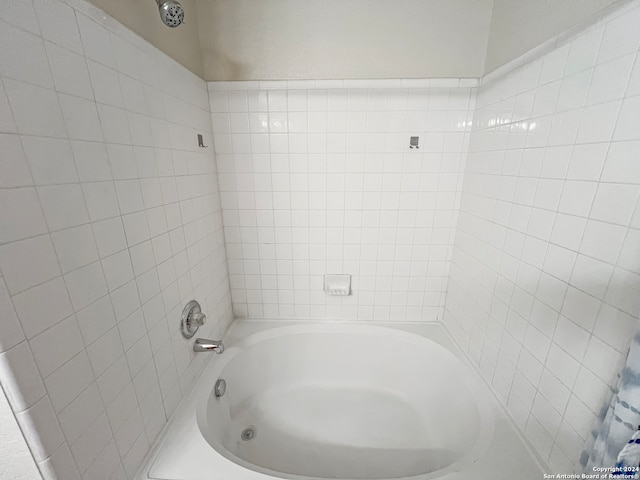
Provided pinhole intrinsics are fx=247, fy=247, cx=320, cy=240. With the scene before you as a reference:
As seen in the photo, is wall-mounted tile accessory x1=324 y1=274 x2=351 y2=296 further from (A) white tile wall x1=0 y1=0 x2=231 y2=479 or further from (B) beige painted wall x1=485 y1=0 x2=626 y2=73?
(B) beige painted wall x1=485 y1=0 x2=626 y2=73

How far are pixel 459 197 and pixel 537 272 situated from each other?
0.68 metres

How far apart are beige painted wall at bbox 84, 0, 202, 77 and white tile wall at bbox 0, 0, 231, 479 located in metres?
0.05

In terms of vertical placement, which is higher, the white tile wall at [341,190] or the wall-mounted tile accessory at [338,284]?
the white tile wall at [341,190]

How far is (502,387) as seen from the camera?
107 cm

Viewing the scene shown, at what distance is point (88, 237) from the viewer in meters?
0.65

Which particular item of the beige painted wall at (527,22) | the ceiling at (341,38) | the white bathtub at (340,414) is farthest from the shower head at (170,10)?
the white bathtub at (340,414)

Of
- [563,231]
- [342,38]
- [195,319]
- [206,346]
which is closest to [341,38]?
[342,38]

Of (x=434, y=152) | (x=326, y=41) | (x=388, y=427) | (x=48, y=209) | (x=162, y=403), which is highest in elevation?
(x=326, y=41)

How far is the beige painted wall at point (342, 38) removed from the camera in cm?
120

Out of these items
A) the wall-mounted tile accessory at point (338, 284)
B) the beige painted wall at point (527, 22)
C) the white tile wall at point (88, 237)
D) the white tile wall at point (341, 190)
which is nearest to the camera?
the white tile wall at point (88, 237)

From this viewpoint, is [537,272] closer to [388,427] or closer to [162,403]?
[388,427]

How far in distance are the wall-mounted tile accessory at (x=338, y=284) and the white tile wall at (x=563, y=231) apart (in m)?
0.74

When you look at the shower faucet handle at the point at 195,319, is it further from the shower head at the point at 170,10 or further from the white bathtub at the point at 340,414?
the shower head at the point at 170,10

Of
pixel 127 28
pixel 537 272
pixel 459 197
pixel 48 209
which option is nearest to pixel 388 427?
pixel 537 272
